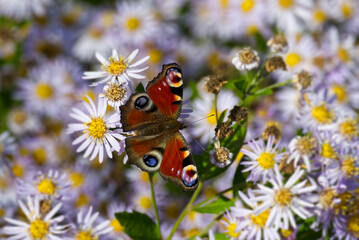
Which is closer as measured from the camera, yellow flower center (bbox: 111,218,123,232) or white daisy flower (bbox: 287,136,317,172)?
white daisy flower (bbox: 287,136,317,172)

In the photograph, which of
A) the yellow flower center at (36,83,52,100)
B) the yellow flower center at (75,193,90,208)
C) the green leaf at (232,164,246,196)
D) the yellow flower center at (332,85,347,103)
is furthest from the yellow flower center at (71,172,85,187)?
the yellow flower center at (332,85,347,103)

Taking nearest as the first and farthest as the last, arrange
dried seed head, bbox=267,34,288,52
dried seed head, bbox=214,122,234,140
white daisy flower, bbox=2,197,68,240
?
dried seed head, bbox=214,122,234,140
white daisy flower, bbox=2,197,68,240
dried seed head, bbox=267,34,288,52

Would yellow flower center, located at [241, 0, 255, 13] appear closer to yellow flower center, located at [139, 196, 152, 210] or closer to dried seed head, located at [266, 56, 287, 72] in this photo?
dried seed head, located at [266, 56, 287, 72]

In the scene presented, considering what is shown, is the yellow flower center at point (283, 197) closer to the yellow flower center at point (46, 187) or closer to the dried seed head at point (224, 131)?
the dried seed head at point (224, 131)

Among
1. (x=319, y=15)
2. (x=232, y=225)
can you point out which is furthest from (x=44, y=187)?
(x=319, y=15)

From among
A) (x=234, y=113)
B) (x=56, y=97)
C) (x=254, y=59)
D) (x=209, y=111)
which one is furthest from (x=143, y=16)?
(x=234, y=113)

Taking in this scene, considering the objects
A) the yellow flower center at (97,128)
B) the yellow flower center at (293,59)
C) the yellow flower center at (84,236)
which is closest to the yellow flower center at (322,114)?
the yellow flower center at (293,59)

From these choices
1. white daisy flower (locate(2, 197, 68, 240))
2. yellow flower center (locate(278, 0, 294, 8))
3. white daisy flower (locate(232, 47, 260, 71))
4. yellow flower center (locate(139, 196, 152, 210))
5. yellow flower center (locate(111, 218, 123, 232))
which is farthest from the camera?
yellow flower center (locate(278, 0, 294, 8))
